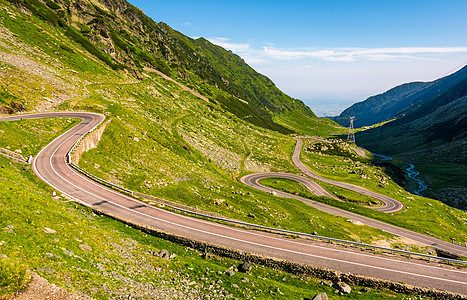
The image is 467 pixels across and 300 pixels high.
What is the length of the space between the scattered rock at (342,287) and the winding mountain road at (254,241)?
210cm

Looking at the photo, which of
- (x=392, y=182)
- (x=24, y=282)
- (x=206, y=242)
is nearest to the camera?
(x=24, y=282)

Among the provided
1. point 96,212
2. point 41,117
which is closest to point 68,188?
point 96,212

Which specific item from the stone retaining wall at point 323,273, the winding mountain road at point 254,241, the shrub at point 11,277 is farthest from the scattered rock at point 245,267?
the shrub at point 11,277

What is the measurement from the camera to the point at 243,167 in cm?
9162

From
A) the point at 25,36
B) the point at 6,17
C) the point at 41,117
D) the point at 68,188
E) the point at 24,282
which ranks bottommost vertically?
the point at 68,188

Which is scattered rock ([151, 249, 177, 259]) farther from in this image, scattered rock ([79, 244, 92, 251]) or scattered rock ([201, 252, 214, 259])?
scattered rock ([79, 244, 92, 251])

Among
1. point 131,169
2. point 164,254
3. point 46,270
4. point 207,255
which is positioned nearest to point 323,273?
point 207,255

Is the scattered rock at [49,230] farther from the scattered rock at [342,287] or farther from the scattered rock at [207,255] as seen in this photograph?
the scattered rock at [342,287]

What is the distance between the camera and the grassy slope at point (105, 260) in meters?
14.5

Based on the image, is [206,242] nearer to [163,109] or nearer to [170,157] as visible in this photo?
[170,157]

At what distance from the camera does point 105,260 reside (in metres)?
18.7

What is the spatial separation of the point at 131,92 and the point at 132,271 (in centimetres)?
8574

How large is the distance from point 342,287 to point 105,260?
25.3 meters

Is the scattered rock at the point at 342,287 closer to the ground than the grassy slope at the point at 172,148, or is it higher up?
closer to the ground
